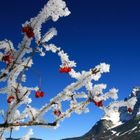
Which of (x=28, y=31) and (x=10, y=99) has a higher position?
(x=28, y=31)

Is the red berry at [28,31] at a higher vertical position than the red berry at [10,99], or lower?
higher

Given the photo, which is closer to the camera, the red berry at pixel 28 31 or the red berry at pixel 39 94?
the red berry at pixel 28 31

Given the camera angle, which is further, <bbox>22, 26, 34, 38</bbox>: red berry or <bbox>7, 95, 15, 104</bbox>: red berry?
<bbox>7, 95, 15, 104</bbox>: red berry

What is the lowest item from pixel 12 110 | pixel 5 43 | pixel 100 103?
pixel 100 103

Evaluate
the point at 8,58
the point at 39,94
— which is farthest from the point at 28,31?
the point at 39,94

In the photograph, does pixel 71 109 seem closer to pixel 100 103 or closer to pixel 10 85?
pixel 100 103

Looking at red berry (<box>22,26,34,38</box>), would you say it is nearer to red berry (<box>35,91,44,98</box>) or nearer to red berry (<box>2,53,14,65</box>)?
red berry (<box>2,53,14,65</box>)

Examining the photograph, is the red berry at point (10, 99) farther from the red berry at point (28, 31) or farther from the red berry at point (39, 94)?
the red berry at point (28, 31)

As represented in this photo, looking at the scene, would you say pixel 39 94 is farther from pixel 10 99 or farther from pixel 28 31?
pixel 28 31

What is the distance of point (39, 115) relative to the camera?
429 centimetres

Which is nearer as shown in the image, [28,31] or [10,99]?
[28,31]

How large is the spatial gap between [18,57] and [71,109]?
121cm

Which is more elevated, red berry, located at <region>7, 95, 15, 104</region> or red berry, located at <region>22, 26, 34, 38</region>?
red berry, located at <region>22, 26, 34, 38</region>

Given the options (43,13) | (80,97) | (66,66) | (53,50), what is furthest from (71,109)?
(43,13)
